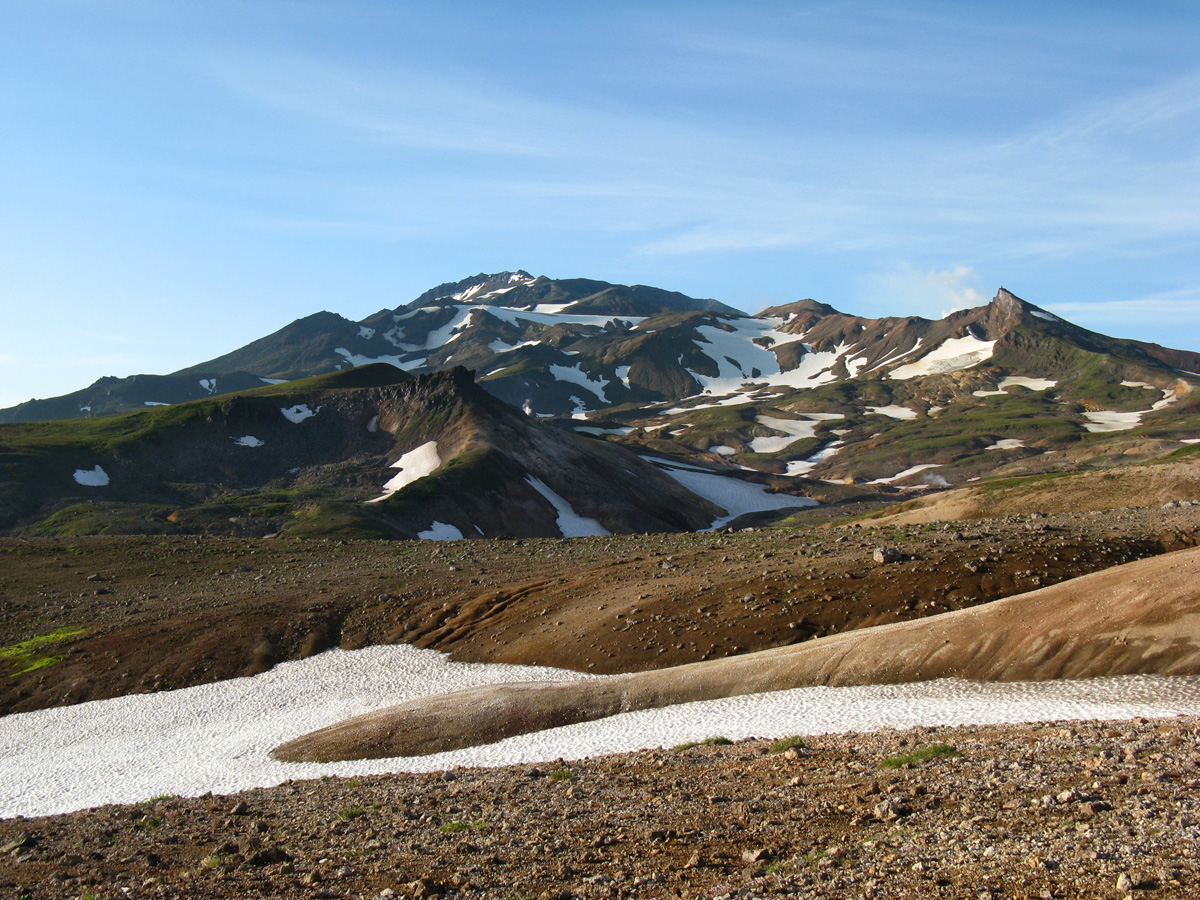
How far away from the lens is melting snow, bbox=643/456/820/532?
126756 millimetres

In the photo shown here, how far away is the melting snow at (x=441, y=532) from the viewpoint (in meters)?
76.4

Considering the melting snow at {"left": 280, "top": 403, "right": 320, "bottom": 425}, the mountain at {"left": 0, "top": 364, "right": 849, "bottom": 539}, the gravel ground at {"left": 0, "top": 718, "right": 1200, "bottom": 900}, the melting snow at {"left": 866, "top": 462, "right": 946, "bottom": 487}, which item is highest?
the melting snow at {"left": 280, "top": 403, "right": 320, "bottom": 425}

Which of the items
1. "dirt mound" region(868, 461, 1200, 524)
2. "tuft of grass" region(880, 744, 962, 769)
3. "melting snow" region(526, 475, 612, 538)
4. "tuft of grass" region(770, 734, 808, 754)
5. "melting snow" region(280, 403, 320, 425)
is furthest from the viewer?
"melting snow" region(280, 403, 320, 425)

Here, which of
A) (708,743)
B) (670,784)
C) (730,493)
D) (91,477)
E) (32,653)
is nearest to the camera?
(670,784)

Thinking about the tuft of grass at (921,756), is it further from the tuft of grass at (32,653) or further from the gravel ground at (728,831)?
the tuft of grass at (32,653)

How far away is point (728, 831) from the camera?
43.2 ft

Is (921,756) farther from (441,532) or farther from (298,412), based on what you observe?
(298,412)

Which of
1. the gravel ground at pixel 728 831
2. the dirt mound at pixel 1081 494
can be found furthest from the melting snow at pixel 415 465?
the gravel ground at pixel 728 831

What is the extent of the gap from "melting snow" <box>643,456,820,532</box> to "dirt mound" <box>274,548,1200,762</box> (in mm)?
92157

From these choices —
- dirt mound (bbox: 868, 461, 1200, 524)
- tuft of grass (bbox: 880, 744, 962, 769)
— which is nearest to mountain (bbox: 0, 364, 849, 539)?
dirt mound (bbox: 868, 461, 1200, 524)

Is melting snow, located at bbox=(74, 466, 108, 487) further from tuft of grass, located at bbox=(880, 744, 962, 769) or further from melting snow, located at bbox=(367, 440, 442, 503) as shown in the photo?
tuft of grass, located at bbox=(880, 744, 962, 769)

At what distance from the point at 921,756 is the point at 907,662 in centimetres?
939

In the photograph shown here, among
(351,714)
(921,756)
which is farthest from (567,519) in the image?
(921,756)

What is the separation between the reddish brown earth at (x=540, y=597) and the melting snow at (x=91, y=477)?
123 feet
